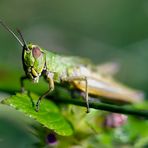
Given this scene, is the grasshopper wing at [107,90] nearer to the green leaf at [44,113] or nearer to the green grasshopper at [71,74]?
the green grasshopper at [71,74]

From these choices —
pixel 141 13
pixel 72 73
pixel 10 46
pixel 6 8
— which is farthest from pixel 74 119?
pixel 141 13

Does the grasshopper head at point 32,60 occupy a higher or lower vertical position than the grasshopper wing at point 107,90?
lower

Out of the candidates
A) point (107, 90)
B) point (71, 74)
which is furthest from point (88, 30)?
point (71, 74)

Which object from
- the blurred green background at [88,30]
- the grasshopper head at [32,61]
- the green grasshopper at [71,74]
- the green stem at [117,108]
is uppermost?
the blurred green background at [88,30]

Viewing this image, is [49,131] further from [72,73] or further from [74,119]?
[72,73]

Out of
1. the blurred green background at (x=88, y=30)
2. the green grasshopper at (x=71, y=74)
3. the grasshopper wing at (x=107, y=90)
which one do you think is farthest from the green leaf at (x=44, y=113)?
the blurred green background at (x=88, y=30)

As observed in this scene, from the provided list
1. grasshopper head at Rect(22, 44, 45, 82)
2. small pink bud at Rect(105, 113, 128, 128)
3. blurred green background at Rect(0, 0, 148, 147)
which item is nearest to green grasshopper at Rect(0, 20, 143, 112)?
grasshopper head at Rect(22, 44, 45, 82)

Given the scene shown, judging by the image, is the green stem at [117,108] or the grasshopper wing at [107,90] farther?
the grasshopper wing at [107,90]
